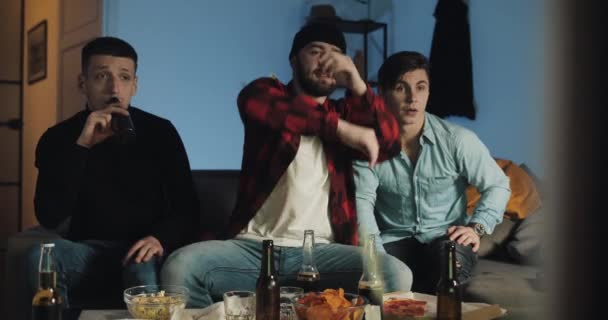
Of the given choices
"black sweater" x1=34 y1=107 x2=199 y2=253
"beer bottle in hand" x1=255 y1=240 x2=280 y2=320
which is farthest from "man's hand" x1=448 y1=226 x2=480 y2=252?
"beer bottle in hand" x1=255 y1=240 x2=280 y2=320

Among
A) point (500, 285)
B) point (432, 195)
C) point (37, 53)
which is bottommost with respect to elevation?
point (500, 285)

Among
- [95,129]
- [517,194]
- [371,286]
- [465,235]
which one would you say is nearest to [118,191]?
[95,129]

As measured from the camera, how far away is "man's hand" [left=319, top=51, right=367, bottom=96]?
5.51 feet

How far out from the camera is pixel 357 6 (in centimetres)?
197

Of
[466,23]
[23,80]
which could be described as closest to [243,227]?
[466,23]

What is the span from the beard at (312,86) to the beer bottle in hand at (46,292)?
98 cm

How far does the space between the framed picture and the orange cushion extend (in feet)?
4.98

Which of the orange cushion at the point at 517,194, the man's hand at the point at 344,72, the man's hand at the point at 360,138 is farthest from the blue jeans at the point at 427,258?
the man's hand at the point at 344,72

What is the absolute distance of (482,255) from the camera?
5.69ft

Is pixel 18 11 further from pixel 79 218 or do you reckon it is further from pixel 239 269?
pixel 239 269

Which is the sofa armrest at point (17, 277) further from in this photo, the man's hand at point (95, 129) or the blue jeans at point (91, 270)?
the man's hand at point (95, 129)

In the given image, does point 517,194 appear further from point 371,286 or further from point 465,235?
point 371,286

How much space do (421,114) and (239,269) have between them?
0.74m

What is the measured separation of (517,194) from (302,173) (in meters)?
0.65
